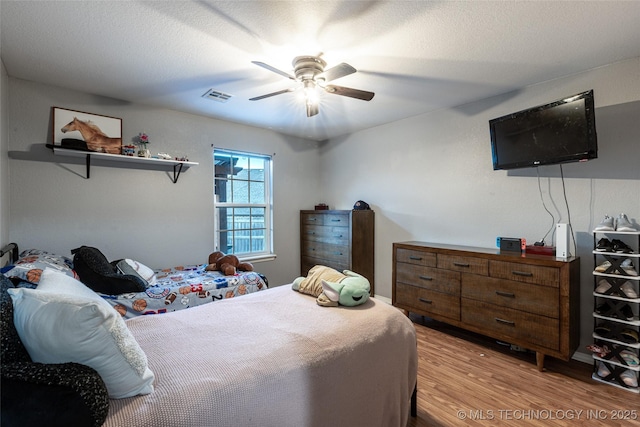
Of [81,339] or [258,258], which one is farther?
[258,258]

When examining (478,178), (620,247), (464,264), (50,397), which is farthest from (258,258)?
(620,247)

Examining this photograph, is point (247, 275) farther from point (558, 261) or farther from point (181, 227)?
point (558, 261)

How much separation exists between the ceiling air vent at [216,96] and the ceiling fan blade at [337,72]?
129 cm

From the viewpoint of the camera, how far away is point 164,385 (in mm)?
1061

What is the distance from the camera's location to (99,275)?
7.38ft

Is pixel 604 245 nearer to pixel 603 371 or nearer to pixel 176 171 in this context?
pixel 603 371

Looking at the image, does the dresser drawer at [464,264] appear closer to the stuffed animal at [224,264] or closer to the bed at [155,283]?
the bed at [155,283]

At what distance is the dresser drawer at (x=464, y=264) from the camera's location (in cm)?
263

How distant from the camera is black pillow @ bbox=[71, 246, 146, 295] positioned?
2.24 meters

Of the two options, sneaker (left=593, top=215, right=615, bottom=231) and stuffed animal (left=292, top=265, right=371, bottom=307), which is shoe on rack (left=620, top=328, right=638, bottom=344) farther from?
stuffed animal (left=292, top=265, right=371, bottom=307)

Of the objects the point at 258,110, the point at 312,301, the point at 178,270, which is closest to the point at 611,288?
the point at 312,301

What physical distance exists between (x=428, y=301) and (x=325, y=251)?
1.63m

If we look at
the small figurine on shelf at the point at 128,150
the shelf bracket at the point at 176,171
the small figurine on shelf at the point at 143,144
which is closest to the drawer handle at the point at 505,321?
the shelf bracket at the point at 176,171

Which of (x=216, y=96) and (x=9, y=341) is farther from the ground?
(x=216, y=96)
